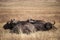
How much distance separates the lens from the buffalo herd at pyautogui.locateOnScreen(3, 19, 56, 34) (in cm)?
160

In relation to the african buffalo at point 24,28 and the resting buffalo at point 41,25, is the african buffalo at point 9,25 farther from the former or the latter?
the resting buffalo at point 41,25

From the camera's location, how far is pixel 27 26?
5.38ft

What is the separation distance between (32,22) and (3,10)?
1.58 ft

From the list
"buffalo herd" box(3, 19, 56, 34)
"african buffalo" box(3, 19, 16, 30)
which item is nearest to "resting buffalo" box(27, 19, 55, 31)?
"buffalo herd" box(3, 19, 56, 34)

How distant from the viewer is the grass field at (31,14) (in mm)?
1536

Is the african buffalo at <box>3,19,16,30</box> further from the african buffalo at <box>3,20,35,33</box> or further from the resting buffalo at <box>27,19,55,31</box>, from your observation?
the resting buffalo at <box>27,19,55,31</box>

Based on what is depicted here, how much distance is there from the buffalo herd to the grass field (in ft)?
0.16

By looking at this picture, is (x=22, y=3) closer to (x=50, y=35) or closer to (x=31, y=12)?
(x=31, y=12)

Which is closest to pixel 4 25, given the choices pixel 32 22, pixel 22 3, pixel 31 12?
pixel 32 22

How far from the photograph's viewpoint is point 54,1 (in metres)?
2.28

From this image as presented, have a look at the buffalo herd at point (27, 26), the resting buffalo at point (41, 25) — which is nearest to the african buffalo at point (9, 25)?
the buffalo herd at point (27, 26)

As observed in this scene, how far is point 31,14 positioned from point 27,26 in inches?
12.4

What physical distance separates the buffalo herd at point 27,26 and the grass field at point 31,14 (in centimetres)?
5

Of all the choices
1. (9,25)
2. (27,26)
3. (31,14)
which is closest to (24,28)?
(27,26)
